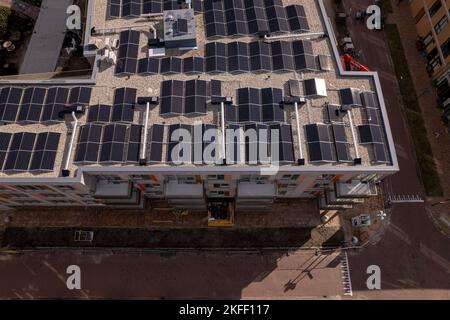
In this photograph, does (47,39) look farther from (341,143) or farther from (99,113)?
(341,143)

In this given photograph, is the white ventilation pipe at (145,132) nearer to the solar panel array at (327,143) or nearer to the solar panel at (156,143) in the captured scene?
the solar panel at (156,143)

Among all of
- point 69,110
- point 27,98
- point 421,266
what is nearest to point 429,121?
point 421,266

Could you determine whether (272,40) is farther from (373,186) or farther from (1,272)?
(1,272)

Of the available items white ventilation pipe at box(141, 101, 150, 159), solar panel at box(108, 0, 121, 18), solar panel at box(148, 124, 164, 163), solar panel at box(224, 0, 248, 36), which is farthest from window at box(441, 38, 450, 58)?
solar panel at box(108, 0, 121, 18)

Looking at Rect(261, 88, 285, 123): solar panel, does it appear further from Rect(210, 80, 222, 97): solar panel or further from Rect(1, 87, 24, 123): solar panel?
Rect(1, 87, 24, 123): solar panel

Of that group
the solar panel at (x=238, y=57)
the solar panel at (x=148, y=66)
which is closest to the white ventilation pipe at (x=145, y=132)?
the solar panel at (x=148, y=66)

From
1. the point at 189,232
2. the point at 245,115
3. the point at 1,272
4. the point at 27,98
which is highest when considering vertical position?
the point at 27,98
